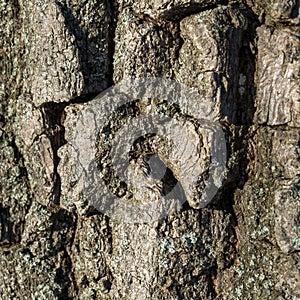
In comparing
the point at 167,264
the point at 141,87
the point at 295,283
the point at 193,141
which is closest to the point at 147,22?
the point at 141,87

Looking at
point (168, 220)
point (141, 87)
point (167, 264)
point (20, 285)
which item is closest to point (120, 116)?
point (141, 87)

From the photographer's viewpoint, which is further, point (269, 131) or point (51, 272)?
point (51, 272)

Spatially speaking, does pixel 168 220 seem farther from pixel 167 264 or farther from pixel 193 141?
pixel 193 141

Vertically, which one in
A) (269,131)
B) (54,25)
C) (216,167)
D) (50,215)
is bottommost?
(50,215)

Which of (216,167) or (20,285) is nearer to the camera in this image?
(216,167)

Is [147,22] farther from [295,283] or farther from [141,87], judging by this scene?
[295,283]

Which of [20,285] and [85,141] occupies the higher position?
[85,141]
